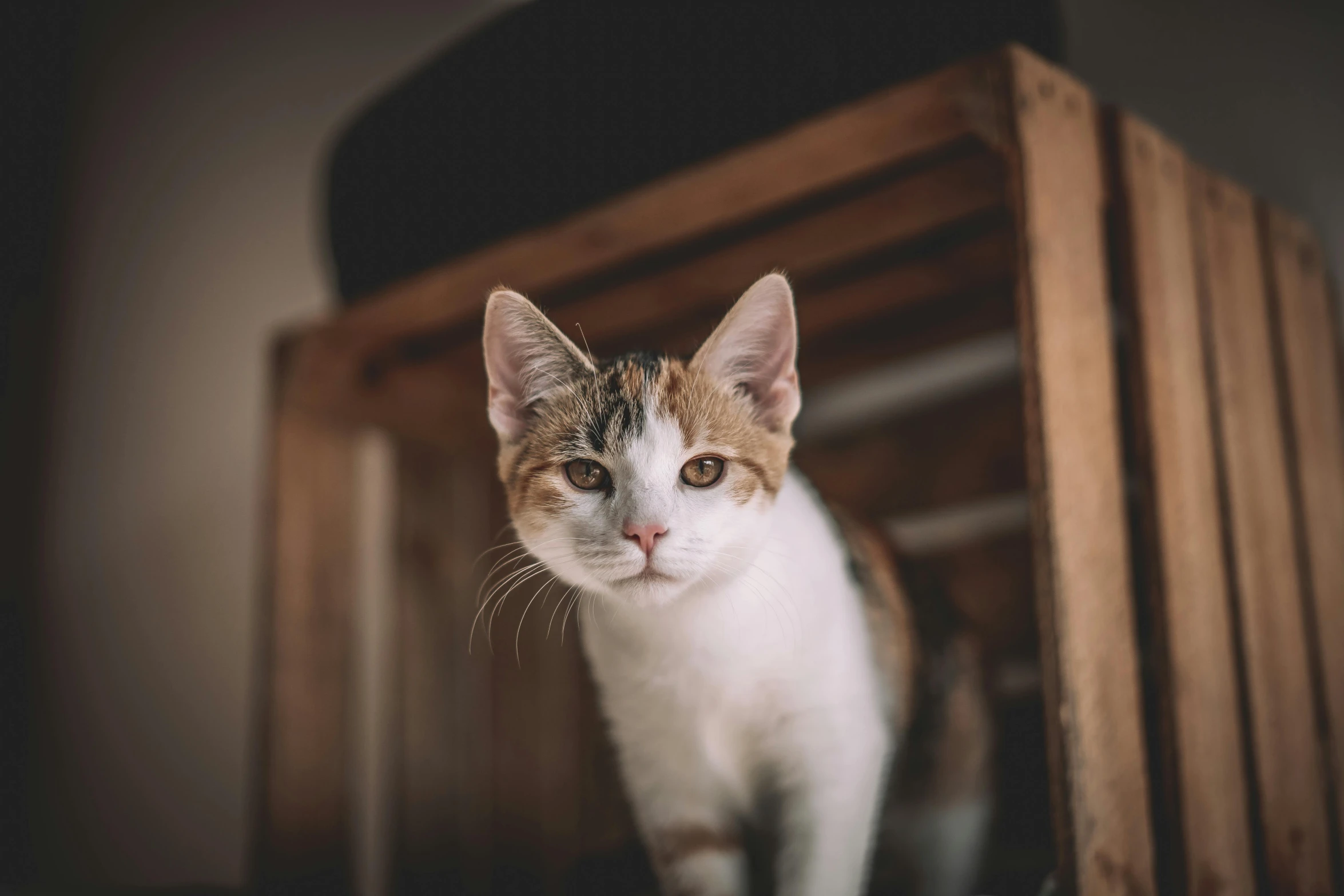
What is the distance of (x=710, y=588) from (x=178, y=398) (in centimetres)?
222

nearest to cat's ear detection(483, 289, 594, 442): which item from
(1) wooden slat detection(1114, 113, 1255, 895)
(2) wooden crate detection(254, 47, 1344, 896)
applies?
(2) wooden crate detection(254, 47, 1344, 896)

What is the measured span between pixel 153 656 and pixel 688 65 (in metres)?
2.20

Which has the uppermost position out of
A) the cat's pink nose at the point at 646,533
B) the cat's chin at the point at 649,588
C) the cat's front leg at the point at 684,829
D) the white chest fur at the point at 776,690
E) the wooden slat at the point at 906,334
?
the wooden slat at the point at 906,334

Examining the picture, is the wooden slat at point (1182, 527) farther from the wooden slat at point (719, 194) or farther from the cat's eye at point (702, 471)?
the cat's eye at point (702, 471)

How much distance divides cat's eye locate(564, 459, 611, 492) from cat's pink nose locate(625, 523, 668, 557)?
10cm

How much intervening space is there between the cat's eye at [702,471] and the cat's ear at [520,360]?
17cm

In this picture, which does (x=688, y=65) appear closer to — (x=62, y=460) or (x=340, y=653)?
(x=340, y=653)

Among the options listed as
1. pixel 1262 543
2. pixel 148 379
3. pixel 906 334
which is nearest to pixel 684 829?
pixel 1262 543

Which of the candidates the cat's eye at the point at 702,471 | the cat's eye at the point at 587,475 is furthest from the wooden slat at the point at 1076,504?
the cat's eye at the point at 587,475

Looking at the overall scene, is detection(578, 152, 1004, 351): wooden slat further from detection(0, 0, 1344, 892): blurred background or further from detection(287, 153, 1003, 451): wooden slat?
detection(0, 0, 1344, 892): blurred background

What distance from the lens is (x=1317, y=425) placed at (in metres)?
1.31

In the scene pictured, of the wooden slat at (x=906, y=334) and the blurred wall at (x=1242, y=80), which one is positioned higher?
the blurred wall at (x=1242, y=80)

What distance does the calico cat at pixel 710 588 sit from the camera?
0.94 meters

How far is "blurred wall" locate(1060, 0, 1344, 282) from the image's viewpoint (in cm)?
142
